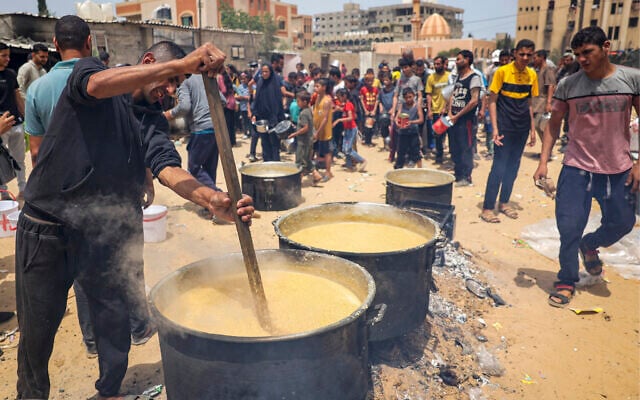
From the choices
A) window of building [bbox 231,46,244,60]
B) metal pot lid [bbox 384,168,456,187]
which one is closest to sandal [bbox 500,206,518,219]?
metal pot lid [bbox 384,168,456,187]

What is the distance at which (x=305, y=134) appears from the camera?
8234 millimetres

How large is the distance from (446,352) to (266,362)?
2.08 meters

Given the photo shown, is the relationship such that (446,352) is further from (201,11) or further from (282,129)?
(201,11)

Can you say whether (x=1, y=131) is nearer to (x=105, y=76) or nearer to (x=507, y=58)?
(x=105, y=76)

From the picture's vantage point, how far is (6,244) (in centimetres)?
545

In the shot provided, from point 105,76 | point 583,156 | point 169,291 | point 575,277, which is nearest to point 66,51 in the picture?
point 105,76

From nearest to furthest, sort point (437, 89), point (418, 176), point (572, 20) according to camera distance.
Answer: point (418, 176)
point (437, 89)
point (572, 20)

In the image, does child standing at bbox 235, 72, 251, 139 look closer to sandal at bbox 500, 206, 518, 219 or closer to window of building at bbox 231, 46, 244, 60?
sandal at bbox 500, 206, 518, 219

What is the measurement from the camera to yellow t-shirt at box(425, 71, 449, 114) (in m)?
9.04

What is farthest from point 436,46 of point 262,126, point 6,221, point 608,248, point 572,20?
point 6,221

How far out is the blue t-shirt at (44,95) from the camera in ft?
8.27

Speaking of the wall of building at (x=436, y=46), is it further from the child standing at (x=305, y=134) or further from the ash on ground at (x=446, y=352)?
the ash on ground at (x=446, y=352)

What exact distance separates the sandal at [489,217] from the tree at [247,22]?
37.8 meters


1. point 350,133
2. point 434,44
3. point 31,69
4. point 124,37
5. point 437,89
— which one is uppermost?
point 434,44
